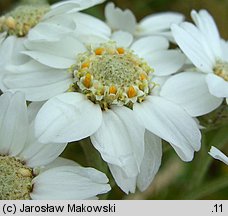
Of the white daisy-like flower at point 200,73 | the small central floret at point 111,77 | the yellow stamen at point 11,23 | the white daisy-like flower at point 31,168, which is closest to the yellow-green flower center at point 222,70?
the white daisy-like flower at point 200,73

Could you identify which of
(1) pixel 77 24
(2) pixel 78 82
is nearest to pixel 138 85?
(2) pixel 78 82

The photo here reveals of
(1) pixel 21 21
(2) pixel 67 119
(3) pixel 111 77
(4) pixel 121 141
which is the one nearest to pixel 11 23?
(1) pixel 21 21

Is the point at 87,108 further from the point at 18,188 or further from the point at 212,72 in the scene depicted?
the point at 212,72

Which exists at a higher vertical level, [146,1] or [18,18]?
[18,18]
